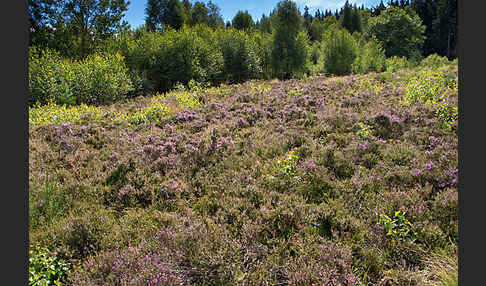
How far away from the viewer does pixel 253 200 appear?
4.32 meters

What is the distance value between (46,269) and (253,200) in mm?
3124

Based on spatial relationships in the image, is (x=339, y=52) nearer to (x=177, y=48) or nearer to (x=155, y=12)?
(x=177, y=48)

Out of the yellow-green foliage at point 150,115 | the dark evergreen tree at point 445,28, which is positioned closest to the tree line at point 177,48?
the yellow-green foliage at point 150,115

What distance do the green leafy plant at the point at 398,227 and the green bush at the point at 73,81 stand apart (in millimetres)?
14704

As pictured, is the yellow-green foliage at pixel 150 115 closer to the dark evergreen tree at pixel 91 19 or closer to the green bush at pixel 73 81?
the green bush at pixel 73 81

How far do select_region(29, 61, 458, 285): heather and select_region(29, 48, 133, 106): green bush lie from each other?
19.3ft

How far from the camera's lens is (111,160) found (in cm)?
596

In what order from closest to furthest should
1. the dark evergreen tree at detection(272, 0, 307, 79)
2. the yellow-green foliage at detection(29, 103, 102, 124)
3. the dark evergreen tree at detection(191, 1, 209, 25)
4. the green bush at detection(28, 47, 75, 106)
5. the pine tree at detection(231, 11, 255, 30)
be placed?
the yellow-green foliage at detection(29, 103, 102, 124) → the green bush at detection(28, 47, 75, 106) → the dark evergreen tree at detection(272, 0, 307, 79) → the dark evergreen tree at detection(191, 1, 209, 25) → the pine tree at detection(231, 11, 255, 30)

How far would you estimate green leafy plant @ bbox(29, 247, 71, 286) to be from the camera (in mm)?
2697

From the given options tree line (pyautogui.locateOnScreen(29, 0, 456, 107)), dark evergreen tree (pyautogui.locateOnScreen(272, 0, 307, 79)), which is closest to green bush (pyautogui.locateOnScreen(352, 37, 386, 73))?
tree line (pyautogui.locateOnScreen(29, 0, 456, 107))

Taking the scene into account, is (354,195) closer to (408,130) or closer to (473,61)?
(473,61)

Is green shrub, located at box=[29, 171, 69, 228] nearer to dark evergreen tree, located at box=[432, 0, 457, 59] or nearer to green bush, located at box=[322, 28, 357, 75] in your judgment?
green bush, located at box=[322, 28, 357, 75]

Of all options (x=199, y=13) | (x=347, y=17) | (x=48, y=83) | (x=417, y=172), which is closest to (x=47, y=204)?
(x=417, y=172)

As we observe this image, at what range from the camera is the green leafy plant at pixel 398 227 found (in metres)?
3.29
